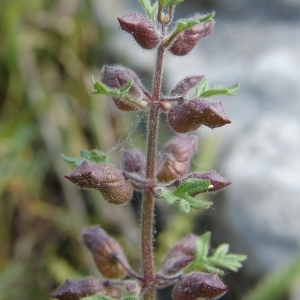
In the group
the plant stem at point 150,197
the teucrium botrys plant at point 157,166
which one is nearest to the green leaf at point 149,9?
the teucrium botrys plant at point 157,166

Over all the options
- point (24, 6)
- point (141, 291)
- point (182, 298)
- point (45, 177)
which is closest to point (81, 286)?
point (141, 291)

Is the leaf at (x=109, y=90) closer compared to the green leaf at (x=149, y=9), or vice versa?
the leaf at (x=109, y=90)

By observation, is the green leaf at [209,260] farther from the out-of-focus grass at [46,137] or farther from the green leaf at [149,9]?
the out-of-focus grass at [46,137]

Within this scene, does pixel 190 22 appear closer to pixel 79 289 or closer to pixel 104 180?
pixel 104 180

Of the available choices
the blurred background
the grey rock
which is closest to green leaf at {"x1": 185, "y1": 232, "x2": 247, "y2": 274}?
the blurred background

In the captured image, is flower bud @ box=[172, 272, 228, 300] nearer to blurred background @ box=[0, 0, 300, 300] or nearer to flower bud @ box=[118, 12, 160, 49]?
flower bud @ box=[118, 12, 160, 49]
